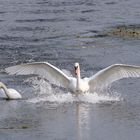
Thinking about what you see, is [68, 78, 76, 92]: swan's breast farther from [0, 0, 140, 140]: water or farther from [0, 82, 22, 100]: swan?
[0, 82, 22, 100]: swan

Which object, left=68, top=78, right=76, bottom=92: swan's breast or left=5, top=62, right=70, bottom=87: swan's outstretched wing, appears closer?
left=68, top=78, right=76, bottom=92: swan's breast

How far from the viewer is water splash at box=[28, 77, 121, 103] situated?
17.7 metres

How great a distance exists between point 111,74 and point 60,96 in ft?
4.17

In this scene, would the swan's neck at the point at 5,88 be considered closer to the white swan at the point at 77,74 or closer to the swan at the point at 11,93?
the swan at the point at 11,93

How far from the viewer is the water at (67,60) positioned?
1470cm

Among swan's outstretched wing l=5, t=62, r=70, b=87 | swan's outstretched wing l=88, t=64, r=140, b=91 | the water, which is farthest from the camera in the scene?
swan's outstretched wing l=5, t=62, r=70, b=87

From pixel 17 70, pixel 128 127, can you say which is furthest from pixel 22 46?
pixel 128 127

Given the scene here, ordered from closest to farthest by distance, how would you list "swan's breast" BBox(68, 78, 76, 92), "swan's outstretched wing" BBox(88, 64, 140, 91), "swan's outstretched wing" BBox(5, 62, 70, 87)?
1. "swan's outstretched wing" BBox(88, 64, 140, 91)
2. "swan's breast" BBox(68, 78, 76, 92)
3. "swan's outstretched wing" BBox(5, 62, 70, 87)

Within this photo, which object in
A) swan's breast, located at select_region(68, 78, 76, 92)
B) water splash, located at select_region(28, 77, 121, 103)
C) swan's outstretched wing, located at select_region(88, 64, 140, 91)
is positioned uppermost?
swan's outstretched wing, located at select_region(88, 64, 140, 91)

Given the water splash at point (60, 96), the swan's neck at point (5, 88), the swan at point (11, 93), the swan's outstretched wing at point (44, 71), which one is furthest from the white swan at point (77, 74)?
the swan at point (11, 93)

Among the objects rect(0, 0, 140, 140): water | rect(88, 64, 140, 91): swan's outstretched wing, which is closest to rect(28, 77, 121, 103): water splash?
rect(0, 0, 140, 140): water

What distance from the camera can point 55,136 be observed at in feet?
45.9

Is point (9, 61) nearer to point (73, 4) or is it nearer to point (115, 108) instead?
point (115, 108)

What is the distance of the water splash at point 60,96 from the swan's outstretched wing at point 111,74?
24 centimetres
